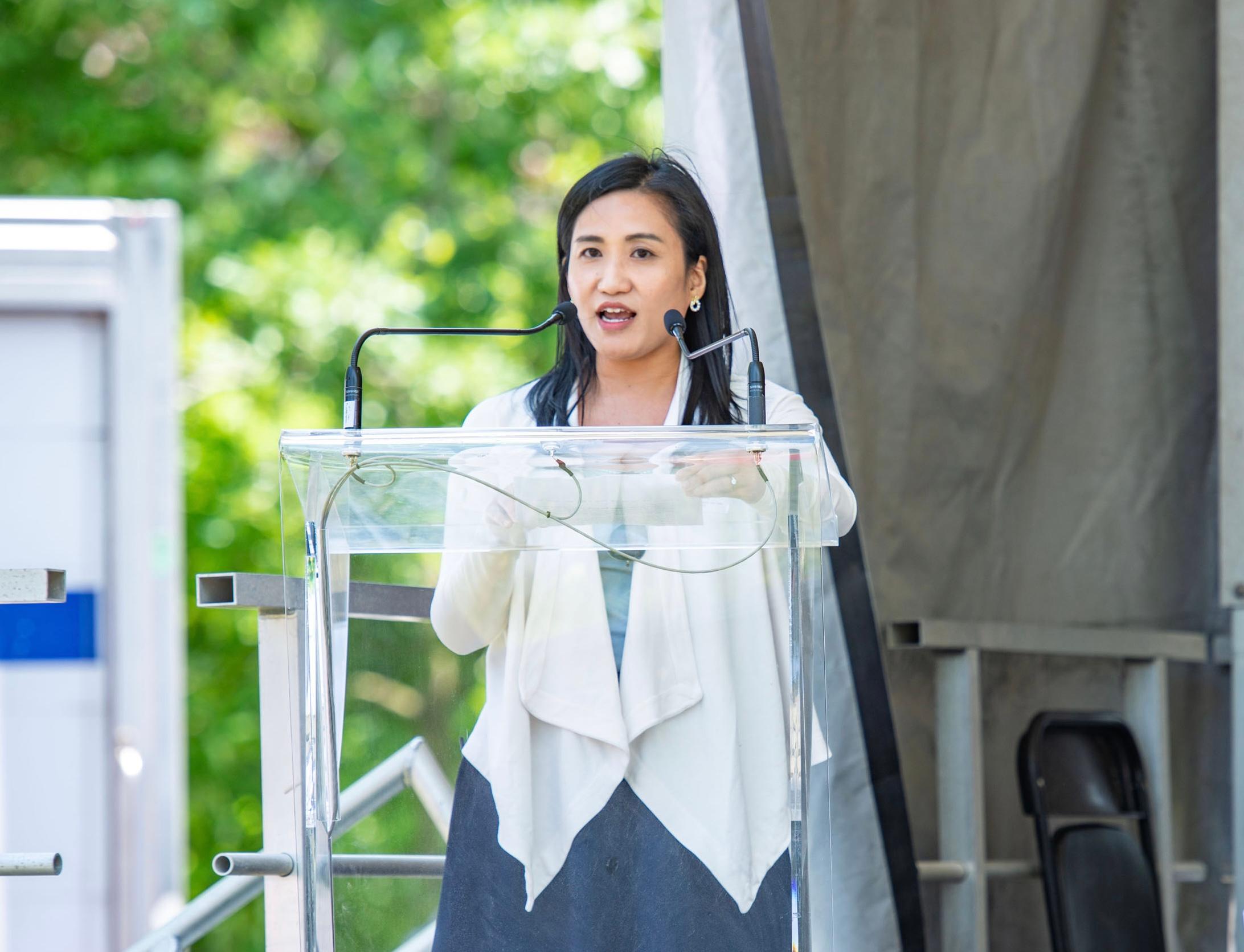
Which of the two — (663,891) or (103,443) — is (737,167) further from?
(103,443)

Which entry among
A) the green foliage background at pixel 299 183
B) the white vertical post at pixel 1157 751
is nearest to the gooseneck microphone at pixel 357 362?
the white vertical post at pixel 1157 751

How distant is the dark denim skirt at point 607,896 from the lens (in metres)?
1.15

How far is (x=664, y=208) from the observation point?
1555 mm

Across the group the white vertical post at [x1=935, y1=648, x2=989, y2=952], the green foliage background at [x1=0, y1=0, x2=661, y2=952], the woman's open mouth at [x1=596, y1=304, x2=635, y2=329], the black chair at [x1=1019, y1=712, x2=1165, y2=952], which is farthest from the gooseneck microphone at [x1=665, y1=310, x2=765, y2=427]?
the green foliage background at [x1=0, y1=0, x2=661, y2=952]

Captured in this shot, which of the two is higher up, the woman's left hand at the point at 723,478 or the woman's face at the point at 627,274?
the woman's face at the point at 627,274

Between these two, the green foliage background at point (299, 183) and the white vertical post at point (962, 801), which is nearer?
the white vertical post at point (962, 801)

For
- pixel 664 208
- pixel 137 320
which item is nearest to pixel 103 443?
pixel 137 320

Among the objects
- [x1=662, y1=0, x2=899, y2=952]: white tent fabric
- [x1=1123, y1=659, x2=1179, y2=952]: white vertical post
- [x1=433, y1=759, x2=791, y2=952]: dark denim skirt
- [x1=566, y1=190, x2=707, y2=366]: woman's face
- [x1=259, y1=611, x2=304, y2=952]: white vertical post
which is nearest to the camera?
[x1=433, y1=759, x2=791, y2=952]: dark denim skirt

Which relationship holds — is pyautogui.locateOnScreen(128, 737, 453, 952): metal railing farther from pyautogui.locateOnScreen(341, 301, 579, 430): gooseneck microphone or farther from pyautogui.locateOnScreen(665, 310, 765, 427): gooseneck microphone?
pyautogui.locateOnScreen(665, 310, 765, 427): gooseneck microphone

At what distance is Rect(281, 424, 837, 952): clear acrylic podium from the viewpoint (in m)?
1.16

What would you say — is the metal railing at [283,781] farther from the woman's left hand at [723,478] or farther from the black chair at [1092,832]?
the black chair at [1092,832]

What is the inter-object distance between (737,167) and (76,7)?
17.4 feet

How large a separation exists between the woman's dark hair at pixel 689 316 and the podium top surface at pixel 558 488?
34 cm

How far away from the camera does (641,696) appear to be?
1178mm
